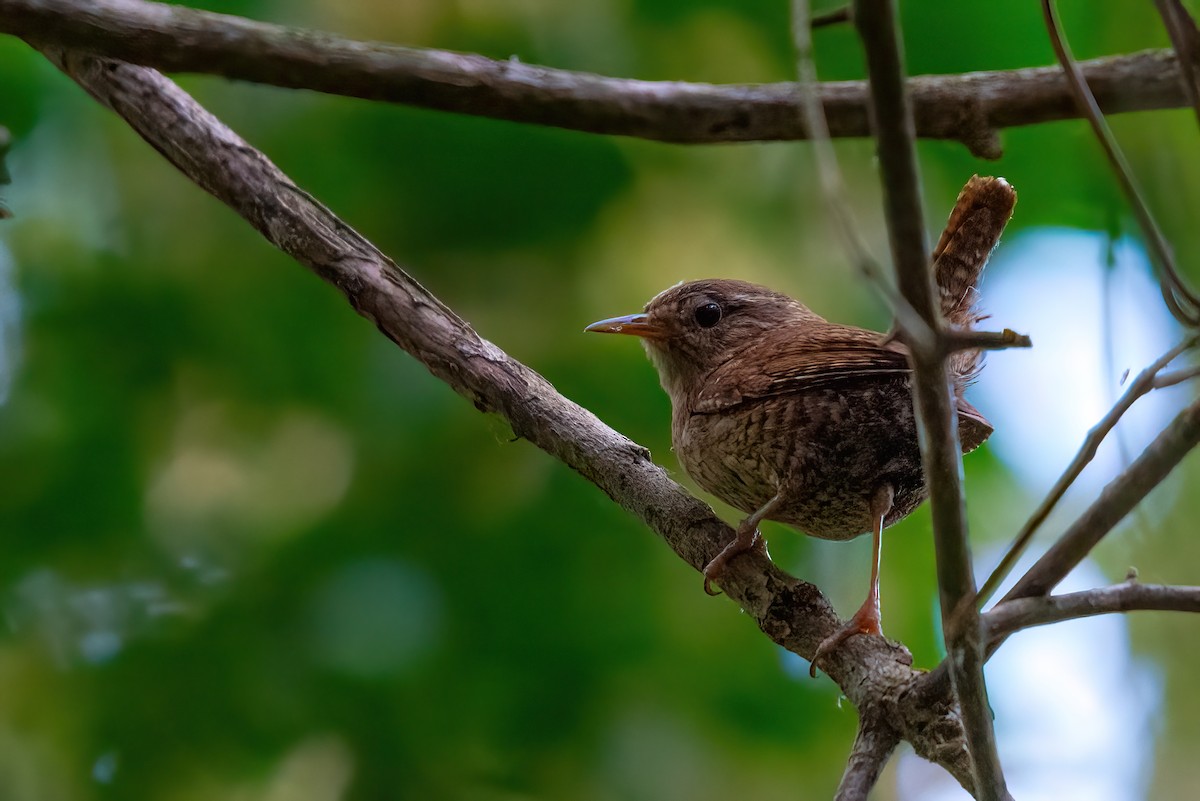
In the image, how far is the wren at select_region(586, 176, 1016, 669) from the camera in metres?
1.77

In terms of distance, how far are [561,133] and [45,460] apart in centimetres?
181

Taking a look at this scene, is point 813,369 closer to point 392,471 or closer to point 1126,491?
point 1126,491

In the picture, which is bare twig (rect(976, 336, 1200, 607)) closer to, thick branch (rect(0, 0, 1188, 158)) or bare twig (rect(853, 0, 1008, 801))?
bare twig (rect(853, 0, 1008, 801))

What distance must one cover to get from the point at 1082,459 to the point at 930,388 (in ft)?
0.52

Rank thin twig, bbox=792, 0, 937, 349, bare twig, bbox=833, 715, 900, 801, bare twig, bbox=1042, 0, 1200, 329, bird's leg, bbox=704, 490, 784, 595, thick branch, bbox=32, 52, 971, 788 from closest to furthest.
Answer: thin twig, bbox=792, 0, 937, 349
bare twig, bbox=1042, 0, 1200, 329
bare twig, bbox=833, 715, 900, 801
bird's leg, bbox=704, 490, 784, 595
thick branch, bbox=32, 52, 971, 788

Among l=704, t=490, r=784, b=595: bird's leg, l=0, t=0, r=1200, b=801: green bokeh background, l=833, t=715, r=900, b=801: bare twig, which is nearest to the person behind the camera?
l=833, t=715, r=900, b=801: bare twig

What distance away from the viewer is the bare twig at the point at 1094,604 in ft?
3.33

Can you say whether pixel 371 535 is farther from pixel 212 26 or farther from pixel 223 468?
pixel 212 26

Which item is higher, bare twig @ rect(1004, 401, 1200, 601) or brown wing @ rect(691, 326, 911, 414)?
brown wing @ rect(691, 326, 911, 414)

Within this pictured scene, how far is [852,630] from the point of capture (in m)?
1.55

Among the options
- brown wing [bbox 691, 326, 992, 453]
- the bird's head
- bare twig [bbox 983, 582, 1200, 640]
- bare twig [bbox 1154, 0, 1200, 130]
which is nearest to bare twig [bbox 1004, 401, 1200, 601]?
bare twig [bbox 983, 582, 1200, 640]

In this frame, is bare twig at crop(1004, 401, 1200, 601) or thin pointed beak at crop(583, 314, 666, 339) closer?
bare twig at crop(1004, 401, 1200, 601)

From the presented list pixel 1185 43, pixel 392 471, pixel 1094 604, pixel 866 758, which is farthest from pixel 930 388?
pixel 392 471

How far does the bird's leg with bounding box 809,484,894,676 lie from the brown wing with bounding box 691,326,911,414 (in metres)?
0.22
